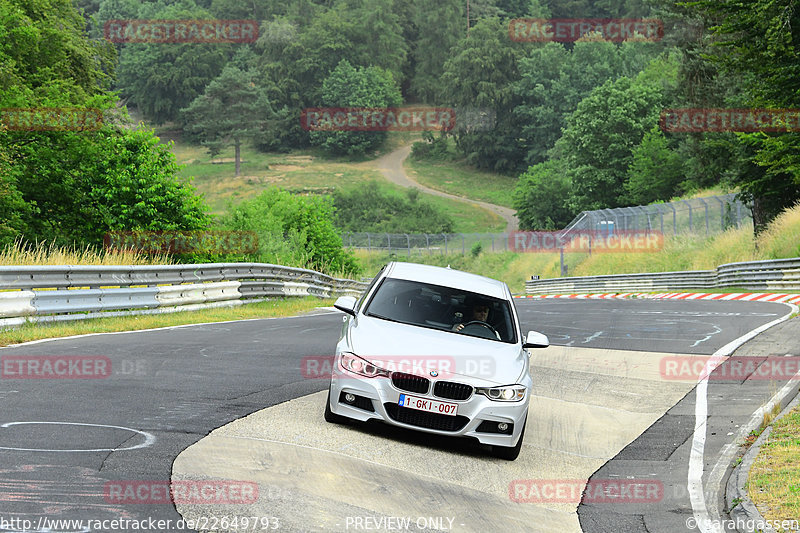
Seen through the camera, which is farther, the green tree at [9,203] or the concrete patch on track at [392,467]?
the green tree at [9,203]

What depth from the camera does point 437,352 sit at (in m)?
8.50

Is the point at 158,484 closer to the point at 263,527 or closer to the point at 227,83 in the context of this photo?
the point at 263,527

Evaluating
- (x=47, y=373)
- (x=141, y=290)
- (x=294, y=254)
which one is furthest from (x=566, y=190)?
(x=47, y=373)

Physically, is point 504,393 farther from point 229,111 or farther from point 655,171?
point 229,111

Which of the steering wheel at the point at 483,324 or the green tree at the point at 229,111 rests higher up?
the steering wheel at the point at 483,324

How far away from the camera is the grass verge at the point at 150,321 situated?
46.5 ft

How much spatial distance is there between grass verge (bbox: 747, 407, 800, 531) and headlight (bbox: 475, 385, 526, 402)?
2003 millimetres

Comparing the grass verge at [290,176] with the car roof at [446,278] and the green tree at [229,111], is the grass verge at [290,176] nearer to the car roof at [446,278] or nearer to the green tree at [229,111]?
the green tree at [229,111]

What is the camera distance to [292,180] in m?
132

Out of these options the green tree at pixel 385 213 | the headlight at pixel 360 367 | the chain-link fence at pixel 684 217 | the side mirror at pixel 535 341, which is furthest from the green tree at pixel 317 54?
the headlight at pixel 360 367

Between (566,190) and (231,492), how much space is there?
307 feet

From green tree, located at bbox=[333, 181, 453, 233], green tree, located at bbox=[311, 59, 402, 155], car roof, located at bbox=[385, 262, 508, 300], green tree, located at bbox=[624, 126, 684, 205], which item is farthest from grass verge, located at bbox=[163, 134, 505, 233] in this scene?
car roof, located at bbox=[385, 262, 508, 300]

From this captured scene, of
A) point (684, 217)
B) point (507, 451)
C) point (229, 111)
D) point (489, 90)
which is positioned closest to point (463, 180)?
point (489, 90)

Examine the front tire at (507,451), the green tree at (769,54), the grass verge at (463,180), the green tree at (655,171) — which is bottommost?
the grass verge at (463,180)
